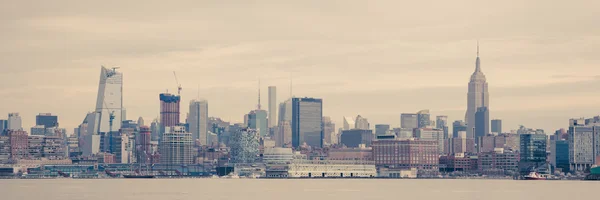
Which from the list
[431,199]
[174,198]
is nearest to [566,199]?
[431,199]

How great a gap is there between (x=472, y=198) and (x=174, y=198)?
1833 inches

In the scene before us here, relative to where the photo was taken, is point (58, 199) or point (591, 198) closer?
point (58, 199)

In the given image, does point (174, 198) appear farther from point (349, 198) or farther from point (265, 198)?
point (349, 198)

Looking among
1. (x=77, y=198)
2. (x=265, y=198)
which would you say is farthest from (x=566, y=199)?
(x=77, y=198)

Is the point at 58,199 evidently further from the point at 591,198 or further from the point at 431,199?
the point at 591,198

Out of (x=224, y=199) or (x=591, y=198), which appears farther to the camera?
(x=591, y=198)

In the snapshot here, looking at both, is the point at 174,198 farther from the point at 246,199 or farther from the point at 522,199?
the point at 522,199

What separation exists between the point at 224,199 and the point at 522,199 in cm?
4643

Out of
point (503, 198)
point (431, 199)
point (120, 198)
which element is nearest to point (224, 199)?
point (120, 198)

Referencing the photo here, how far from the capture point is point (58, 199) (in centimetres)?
17650

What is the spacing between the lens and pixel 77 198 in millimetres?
180750

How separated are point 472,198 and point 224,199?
3942cm

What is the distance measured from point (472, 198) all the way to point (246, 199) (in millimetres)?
35817

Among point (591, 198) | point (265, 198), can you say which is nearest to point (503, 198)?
point (591, 198)
